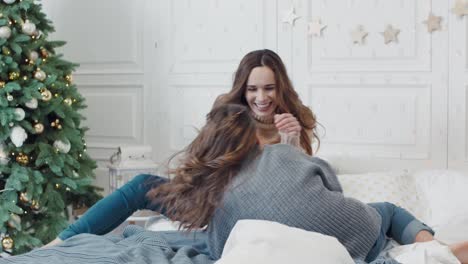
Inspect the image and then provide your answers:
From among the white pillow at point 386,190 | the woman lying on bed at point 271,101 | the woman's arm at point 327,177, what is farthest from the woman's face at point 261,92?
the woman's arm at point 327,177

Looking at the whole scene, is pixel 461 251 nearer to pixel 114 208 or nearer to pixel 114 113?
pixel 114 208

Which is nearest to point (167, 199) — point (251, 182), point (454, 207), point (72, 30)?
point (251, 182)

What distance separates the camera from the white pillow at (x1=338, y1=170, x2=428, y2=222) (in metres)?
2.91

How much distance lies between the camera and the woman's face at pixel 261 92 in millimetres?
2963

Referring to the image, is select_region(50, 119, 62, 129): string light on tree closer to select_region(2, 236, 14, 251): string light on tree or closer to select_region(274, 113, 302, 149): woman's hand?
select_region(2, 236, 14, 251): string light on tree

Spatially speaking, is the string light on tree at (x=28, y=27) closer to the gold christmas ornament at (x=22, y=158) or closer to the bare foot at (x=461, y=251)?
the gold christmas ornament at (x=22, y=158)

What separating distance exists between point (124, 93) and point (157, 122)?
→ 297 millimetres

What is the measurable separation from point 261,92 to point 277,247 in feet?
5.31

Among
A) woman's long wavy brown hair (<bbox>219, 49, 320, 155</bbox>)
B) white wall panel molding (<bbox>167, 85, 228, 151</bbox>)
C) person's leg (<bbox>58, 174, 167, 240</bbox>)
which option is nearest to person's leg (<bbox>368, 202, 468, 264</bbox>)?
person's leg (<bbox>58, 174, 167, 240</bbox>)

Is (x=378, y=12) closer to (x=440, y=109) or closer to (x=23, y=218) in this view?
(x=440, y=109)

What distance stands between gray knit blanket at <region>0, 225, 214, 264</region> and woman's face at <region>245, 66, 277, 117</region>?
0.99m

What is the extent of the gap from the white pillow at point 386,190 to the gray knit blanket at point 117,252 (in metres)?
1.05

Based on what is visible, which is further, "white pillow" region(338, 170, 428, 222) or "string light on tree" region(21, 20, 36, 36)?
"string light on tree" region(21, 20, 36, 36)

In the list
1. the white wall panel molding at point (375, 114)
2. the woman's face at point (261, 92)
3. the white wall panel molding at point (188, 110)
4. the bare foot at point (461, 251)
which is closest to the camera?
the bare foot at point (461, 251)
